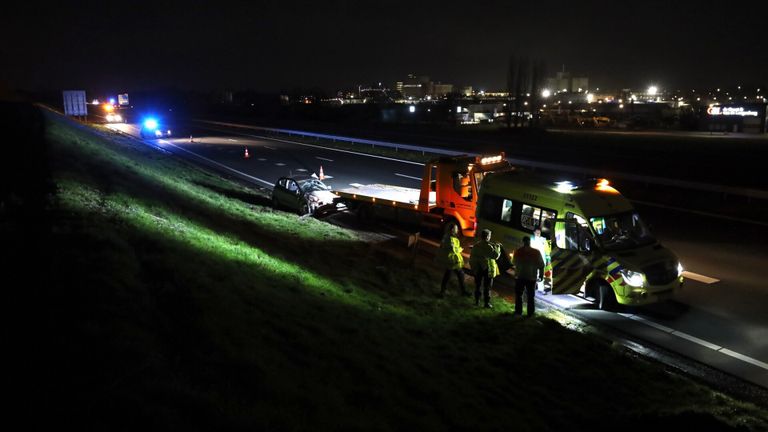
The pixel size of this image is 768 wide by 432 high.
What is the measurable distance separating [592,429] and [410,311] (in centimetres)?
442

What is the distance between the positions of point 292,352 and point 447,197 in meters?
10.1

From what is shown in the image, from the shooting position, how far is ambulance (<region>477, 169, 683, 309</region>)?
11047 millimetres

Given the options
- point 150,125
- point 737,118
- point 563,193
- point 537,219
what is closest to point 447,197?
point 537,219

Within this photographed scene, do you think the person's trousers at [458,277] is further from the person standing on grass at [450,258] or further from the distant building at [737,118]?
the distant building at [737,118]

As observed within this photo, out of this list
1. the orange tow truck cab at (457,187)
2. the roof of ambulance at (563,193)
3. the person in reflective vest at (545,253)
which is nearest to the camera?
the roof of ambulance at (563,193)

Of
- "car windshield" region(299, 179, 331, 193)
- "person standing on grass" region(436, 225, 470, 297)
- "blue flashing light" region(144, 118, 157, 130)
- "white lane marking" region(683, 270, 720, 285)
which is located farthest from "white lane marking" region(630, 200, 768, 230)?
"blue flashing light" region(144, 118, 157, 130)

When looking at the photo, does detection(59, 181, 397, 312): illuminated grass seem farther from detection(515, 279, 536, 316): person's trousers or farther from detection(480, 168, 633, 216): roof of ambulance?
detection(480, 168, 633, 216): roof of ambulance

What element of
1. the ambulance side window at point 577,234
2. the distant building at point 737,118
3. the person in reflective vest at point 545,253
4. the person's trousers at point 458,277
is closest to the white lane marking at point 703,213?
the person in reflective vest at point 545,253

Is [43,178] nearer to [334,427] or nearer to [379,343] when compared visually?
[379,343]

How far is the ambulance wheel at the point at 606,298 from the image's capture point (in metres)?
11.4

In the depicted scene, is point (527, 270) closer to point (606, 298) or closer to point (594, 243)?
point (594, 243)

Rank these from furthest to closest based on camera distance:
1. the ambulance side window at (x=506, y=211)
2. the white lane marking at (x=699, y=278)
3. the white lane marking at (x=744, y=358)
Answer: the ambulance side window at (x=506, y=211), the white lane marking at (x=699, y=278), the white lane marking at (x=744, y=358)

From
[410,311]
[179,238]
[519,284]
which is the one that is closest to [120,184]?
[179,238]

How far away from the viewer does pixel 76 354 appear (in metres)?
5.29
